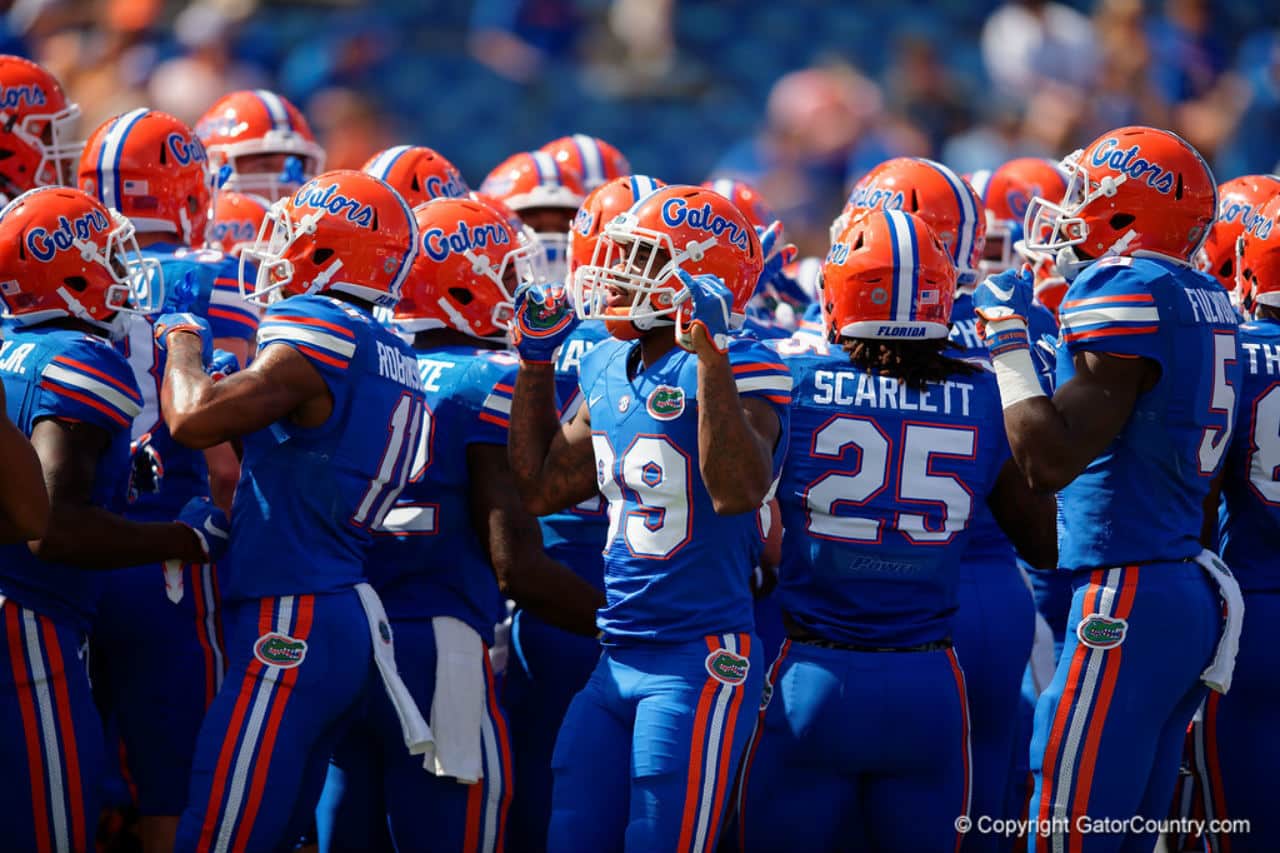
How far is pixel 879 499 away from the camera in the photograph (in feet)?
13.4

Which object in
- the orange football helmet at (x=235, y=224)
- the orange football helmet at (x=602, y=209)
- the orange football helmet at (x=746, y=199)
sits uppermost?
the orange football helmet at (x=746, y=199)

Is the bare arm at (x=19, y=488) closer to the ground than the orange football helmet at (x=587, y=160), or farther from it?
closer to the ground

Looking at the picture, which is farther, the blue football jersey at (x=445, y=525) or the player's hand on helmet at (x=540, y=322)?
the blue football jersey at (x=445, y=525)

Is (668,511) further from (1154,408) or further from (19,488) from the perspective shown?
(19,488)

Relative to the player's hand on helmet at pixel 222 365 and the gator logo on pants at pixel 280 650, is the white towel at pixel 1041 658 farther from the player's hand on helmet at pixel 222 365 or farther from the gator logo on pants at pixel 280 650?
the player's hand on helmet at pixel 222 365

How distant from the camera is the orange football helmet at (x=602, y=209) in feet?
17.2

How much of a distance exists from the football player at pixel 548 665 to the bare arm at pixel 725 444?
4.31ft

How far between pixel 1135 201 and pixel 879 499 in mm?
1177

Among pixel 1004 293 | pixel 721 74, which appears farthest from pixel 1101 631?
pixel 721 74

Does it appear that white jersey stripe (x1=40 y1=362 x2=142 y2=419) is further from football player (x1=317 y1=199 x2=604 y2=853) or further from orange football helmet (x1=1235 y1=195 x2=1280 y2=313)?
orange football helmet (x1=1235 y1=195 x2=1280 y2=313)

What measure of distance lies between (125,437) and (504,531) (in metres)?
1.04

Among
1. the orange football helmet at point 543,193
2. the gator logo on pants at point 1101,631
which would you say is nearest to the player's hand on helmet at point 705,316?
the gator logo on pants at point 1101,631

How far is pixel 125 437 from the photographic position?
432 cm

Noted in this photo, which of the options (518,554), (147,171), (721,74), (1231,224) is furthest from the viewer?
(721,74)
